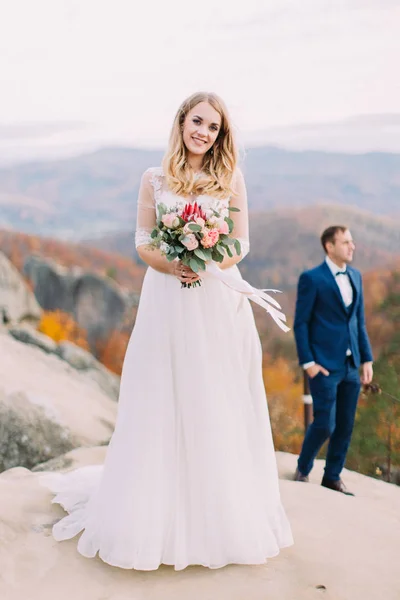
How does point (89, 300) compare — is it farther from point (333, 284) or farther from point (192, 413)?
point (192, 413)

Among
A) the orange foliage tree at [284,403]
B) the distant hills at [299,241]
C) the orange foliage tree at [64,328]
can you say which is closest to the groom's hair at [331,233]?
the orange foliage tree at [284,403]

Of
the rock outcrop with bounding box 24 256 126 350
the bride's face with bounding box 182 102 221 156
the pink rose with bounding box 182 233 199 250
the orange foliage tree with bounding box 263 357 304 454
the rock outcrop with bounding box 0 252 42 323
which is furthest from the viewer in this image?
the rock outcrop with bounding box 24 256 126 350

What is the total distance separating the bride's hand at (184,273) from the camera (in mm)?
3031

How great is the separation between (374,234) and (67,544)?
13.1 meters

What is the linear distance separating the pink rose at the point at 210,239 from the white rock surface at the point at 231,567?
4.75ft

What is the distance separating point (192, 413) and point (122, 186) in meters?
17.2

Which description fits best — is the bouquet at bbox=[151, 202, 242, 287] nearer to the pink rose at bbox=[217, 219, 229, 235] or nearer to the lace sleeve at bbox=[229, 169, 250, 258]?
the pink rose at bbox=[217, 219, 229, 235]

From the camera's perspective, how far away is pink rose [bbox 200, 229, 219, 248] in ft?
9.41

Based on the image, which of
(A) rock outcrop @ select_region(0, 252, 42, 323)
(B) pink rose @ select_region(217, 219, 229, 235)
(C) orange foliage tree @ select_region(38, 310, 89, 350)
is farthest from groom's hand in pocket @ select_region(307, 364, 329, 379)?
(C) orange foliage tree @ select_region(38, 310, 89, 350)

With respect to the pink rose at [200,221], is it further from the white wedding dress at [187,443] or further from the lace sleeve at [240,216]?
the lace sleeve at [240,216]

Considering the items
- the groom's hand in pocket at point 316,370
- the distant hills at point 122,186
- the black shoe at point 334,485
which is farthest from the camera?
the distant hills at point 122,186

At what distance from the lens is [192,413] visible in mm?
3123

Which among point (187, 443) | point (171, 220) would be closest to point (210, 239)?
point (171, 220)

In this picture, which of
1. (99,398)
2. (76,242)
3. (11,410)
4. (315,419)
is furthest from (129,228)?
(315,419)
